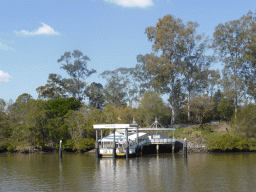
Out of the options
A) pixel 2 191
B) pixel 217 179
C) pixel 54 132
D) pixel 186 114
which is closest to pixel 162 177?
pixel 217 179

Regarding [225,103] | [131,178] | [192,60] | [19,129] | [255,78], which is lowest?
[131,178]

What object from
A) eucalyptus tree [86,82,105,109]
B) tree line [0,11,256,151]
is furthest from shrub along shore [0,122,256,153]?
eucalyptus tree [86,82,105,109]

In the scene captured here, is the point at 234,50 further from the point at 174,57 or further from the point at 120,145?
the point at 120,145

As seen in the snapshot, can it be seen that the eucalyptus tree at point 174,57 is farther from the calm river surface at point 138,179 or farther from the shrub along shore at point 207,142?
the calm river surface at point 138,179

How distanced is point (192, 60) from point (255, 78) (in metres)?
12.2

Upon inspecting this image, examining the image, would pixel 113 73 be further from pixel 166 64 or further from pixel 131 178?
pixel 131 178

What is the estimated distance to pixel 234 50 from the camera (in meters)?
56.3

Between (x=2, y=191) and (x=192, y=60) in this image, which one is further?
(x=192, y=60)

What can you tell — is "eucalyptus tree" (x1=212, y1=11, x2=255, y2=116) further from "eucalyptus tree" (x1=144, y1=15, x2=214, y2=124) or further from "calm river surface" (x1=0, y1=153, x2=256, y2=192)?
"calm river surface" (x1=0, y1=153, x2=256, y2=192)

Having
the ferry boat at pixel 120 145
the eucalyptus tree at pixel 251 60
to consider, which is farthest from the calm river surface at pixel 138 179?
the eucalyptus tree at pixel 251 60

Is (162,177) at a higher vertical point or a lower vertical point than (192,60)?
lower

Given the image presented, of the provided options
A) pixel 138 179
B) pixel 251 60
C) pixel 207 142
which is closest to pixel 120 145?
pixel 207 142

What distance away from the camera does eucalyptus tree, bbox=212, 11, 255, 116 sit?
54500 millimetres

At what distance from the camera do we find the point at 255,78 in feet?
184
